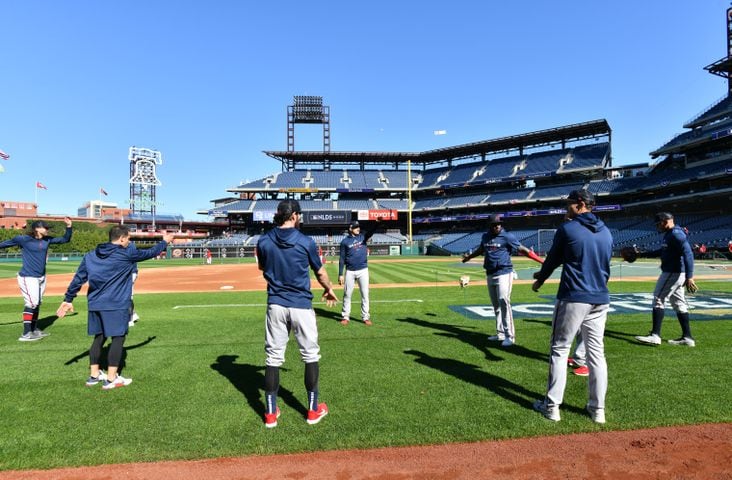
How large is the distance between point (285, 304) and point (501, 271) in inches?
155

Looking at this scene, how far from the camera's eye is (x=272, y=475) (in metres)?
2.85

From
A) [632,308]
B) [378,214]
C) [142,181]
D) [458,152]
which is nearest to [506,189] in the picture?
[458,152]

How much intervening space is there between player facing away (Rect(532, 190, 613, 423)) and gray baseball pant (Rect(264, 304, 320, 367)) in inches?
90.7

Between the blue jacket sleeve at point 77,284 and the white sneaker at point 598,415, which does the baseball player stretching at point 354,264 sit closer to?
the blue jacket sleeve at point 77,284

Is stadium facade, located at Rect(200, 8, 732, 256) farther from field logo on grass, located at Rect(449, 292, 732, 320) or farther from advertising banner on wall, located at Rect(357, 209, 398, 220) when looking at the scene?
field logo on grass, located at Rect(449, 292, 732, 320)

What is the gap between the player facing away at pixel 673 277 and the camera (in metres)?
5.81

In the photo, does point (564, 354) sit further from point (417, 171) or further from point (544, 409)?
point (417, 171)

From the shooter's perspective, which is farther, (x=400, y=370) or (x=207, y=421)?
(x=400, y=370)

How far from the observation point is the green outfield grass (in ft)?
10.8

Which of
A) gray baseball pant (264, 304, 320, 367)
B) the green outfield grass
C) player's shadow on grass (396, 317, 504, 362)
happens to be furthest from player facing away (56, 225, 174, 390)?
player's shadow on grass (396, 317, 504, 362)

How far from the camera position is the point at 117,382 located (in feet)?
15.1

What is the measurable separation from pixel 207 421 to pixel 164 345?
343cm

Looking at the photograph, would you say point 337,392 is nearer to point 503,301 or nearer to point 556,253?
point 556,253

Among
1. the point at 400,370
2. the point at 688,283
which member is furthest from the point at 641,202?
the point at 400,370
